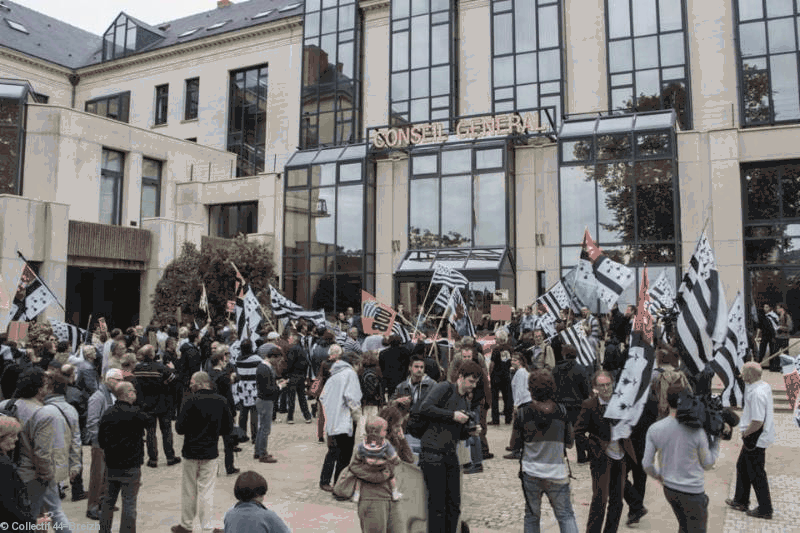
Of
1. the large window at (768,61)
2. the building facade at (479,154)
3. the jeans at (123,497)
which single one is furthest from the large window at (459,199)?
the jeans at (123,497)

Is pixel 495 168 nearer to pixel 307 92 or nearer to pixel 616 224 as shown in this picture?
pixel 616 224

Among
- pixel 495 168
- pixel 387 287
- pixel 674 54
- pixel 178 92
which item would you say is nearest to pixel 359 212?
pixel 387 287

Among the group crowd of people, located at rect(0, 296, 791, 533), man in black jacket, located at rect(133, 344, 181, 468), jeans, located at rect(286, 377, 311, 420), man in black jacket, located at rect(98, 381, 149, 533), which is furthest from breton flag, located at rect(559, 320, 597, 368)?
man in black jacket, located at rect(98, 381, 149, 533)

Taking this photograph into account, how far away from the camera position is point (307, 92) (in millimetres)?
34375

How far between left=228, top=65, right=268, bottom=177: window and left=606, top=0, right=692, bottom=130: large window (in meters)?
19.7

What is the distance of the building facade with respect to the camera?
24500 mm

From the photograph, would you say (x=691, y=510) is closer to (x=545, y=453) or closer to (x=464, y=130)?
(x=545, y=453)

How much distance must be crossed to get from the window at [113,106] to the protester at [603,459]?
41.8 meters

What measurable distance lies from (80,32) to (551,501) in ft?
178

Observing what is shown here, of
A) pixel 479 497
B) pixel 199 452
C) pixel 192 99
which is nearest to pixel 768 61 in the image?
pixel 479 497

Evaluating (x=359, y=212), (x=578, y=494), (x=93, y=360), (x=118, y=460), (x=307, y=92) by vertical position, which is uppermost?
(x=307, y=92)

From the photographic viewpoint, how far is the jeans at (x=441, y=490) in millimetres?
6242

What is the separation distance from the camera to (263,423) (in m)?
10.5

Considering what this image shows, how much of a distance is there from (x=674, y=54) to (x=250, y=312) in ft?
72.5
